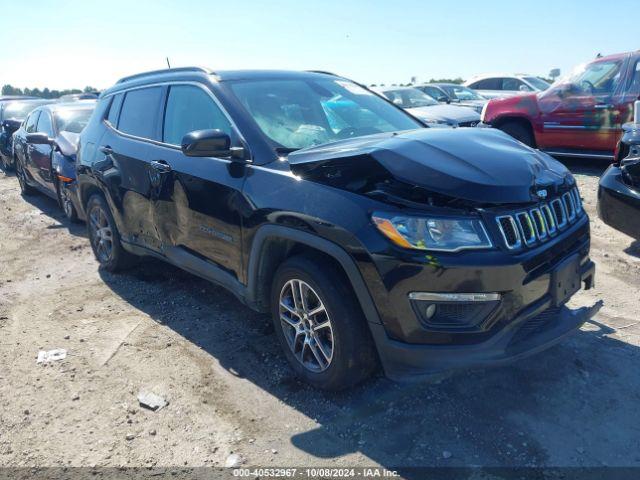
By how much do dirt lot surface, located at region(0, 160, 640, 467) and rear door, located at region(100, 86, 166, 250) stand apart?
728 millimetres

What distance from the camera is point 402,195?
2.60 m

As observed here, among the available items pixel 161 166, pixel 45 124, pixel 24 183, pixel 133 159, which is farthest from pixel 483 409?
pixel 24 183

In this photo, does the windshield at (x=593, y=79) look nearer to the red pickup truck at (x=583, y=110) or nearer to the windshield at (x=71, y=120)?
the red pickup truck at (x=583, y=110)

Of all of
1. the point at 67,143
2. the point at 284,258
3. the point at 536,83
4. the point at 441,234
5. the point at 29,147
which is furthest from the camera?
the point at 536,83

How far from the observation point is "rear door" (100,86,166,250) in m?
4.29

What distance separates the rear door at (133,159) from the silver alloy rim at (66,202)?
2572 millimetres

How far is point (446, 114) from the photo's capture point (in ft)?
33.2

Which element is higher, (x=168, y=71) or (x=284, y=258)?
(x=168, y=71)

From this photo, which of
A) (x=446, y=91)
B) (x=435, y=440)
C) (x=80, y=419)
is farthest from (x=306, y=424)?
(x=446, y=91)

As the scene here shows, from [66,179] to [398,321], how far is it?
584cm

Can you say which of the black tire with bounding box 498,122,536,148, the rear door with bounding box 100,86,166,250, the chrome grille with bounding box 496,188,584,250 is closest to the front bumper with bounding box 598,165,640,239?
the chrome grille with bounding box 496,188,584,250

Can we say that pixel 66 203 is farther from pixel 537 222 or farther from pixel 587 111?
pixel 587 111

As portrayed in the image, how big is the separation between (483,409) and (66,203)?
636cm

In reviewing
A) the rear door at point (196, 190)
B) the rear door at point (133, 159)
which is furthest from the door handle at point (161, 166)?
the rear door at point (133, 159)
